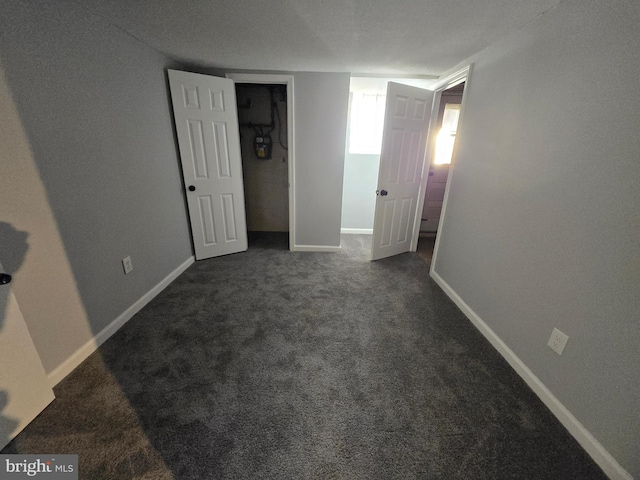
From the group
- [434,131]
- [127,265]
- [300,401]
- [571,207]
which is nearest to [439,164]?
[434,131]

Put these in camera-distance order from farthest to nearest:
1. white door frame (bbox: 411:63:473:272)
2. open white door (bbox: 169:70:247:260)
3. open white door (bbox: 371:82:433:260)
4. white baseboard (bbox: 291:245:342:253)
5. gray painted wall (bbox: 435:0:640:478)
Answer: white baseboard (bbox: 291:245:342:253), open white door (bbox: 371:82:433:260), open white door (bbox: 169:70:247:260), white door frame (bbox: 411:63:473:272), gray painted wall (bbox: 435:0:640:478)

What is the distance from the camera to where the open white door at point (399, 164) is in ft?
8.89

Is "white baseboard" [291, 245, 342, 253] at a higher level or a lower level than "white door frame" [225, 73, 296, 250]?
lower

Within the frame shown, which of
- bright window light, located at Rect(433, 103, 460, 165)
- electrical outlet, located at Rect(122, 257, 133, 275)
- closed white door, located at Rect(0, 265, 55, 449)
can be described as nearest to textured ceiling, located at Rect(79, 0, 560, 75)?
bright window light, located at Rect(433, 103, 460, 165)

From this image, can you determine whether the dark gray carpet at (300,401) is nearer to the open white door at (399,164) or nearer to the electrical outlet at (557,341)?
the electrical outlet at (557,341)

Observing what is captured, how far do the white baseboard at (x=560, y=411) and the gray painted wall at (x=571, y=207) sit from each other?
1.3 inches

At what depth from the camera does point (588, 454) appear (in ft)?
3.89

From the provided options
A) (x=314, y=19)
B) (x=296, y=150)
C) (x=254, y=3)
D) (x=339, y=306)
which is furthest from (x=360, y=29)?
(x=339, y=306)

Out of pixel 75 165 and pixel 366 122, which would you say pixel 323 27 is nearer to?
pixel 75 165

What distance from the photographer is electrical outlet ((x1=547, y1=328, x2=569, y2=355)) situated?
4.40 feet

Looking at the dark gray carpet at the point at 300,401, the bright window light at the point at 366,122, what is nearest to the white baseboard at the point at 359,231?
the bright window light at the point at 366,122

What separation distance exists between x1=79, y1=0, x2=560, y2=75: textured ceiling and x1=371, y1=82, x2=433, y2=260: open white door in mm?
361

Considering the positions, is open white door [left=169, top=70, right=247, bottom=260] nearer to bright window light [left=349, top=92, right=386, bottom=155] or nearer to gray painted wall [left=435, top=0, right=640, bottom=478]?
bright window light [left=349, top=92, right=386, bottom=155]

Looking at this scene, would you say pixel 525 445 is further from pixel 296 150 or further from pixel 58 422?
pixel 296 150
